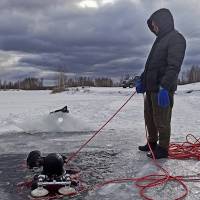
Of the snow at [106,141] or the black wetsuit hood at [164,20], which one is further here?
the black wetsuit hood at [164,20]

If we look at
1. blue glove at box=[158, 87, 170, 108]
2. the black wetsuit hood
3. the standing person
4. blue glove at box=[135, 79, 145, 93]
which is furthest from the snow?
the black wetsuit hood

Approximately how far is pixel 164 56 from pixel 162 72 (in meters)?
0.21

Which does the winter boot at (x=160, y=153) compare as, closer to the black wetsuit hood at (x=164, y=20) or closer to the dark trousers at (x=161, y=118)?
the dark trousers at (x=161, y=118)

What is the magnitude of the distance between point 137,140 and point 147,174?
8.05 feet

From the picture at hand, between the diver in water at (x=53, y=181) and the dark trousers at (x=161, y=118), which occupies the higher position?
the dark trousers at (x=161, y=118)

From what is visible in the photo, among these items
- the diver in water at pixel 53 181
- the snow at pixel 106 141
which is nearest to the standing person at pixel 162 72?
the snow at pixel 106 141

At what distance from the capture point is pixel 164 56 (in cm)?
511

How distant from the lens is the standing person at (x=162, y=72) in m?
4.91

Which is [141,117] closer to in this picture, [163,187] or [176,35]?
[176,35]

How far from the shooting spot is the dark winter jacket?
16.1ft

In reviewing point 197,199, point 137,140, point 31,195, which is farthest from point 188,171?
point 137,140

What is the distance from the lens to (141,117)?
1098cm

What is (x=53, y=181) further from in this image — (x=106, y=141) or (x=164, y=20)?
(x=106, y=141)

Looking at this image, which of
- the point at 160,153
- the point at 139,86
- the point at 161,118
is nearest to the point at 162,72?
the point at 139,86
